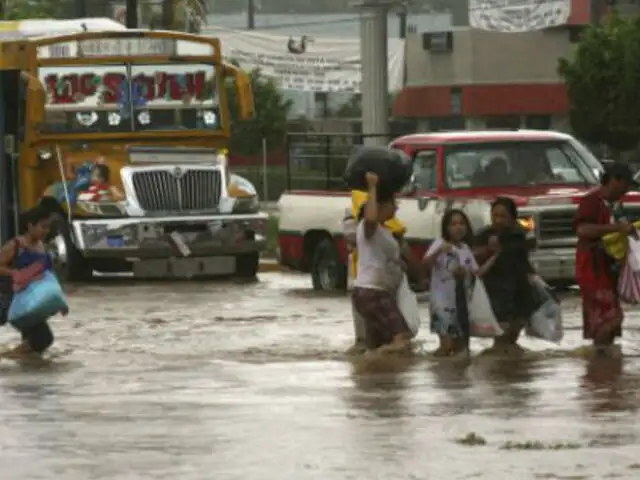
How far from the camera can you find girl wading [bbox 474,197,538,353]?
17.3 metres

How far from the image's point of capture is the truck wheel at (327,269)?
1020 inches

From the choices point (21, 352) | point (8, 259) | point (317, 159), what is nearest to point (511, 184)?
point (317, 159)

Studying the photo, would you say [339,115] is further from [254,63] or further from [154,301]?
[154,301]

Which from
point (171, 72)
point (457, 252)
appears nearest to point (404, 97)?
point (171, 72)

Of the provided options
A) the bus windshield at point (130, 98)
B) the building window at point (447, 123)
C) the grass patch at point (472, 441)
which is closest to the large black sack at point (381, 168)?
→ the grass patch at point (472, 441)

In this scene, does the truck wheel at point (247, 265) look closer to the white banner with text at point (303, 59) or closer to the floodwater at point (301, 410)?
the floodwater at point (301, 410)

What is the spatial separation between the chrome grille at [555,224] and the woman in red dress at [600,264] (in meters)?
5.58

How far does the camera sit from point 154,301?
25078 millimetres

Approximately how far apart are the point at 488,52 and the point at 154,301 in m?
41.6

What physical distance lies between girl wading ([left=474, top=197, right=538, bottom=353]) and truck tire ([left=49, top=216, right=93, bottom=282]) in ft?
39.0

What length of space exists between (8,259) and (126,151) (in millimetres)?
11600

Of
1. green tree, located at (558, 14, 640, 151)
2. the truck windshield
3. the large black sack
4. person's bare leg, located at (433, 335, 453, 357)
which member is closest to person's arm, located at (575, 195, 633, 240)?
person's bare leg, located at (433, 335, 453, 357)

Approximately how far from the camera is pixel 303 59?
6088 cm

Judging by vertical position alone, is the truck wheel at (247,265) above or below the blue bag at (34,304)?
below
